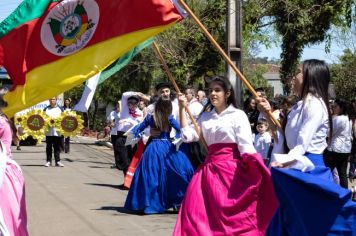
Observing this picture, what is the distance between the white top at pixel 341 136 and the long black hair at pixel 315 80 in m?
7.06

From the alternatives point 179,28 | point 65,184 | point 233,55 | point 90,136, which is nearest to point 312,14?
point 179,28

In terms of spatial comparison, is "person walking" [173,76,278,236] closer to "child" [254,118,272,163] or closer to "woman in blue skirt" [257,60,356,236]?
"woman in blue skirt" [257,60,356,236]

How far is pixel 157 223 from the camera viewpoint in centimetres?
A: 979

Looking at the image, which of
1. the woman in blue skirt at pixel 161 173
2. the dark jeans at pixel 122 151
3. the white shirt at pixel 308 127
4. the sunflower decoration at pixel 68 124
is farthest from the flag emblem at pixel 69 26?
the sunflower decoration at pixel 68 124

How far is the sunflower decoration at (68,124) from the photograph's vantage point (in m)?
19.7

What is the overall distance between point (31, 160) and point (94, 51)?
1307 cm

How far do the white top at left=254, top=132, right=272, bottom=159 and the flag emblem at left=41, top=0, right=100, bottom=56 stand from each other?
3947 mm

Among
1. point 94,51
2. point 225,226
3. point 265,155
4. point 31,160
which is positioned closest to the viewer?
point 225,226

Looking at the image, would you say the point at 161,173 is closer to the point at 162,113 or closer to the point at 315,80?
the point at 162,113

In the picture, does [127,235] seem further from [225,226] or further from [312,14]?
[312,14]

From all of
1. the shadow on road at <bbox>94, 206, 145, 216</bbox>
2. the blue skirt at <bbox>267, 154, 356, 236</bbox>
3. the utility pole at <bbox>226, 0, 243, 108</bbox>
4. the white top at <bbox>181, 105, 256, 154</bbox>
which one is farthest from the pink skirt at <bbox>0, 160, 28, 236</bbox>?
the utility pole at <bbox>226, 0, 243, 108</bbox>

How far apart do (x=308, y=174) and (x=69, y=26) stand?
3214 mm

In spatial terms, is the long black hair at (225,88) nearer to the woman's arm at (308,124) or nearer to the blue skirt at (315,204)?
the woman's arm at (308,124)

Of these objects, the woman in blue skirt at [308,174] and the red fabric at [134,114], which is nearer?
the woman in blue skirt at [308,174]
